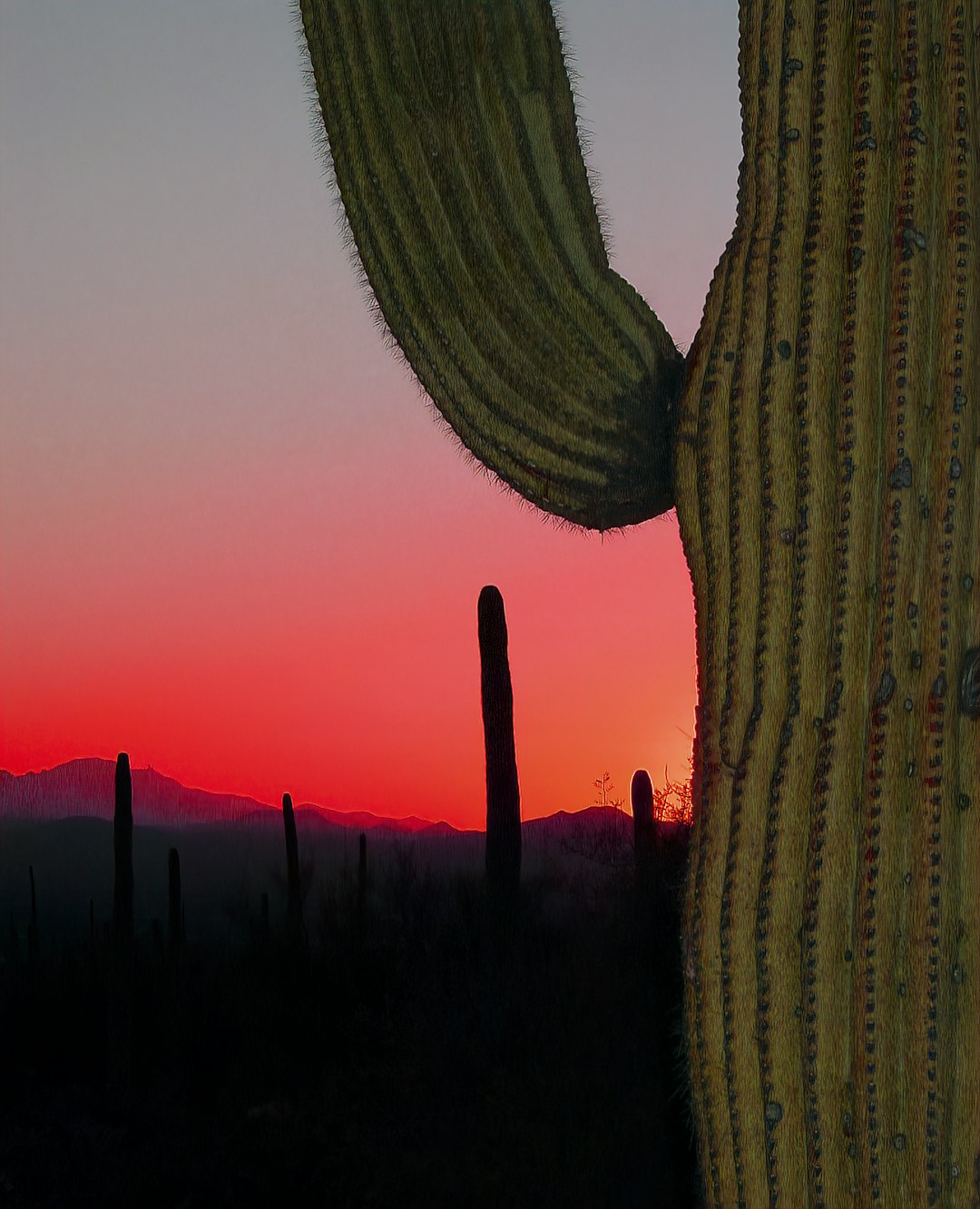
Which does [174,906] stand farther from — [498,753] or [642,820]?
[498,753]

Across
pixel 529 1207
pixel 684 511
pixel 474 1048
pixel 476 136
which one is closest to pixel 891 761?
pixel 684 511

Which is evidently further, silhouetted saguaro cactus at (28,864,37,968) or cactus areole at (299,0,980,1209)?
silhouetted saguaro cactus at (28,864,37,968)

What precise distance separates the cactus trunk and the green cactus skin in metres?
7.35

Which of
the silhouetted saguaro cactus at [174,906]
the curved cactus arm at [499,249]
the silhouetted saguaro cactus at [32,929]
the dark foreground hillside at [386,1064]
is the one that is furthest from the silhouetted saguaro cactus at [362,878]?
the curved cactus arm at [499,249]

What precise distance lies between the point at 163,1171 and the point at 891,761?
7.44m

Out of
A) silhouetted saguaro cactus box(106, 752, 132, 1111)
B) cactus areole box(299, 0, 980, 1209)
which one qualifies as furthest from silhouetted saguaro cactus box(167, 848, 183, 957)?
cactus areole box(299, 0, 980, 1209)

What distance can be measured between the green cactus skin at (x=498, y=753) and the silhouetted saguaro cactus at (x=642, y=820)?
2746 mm

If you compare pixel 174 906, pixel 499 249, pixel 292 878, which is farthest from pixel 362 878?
pixel 499 249

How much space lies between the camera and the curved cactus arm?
202 cm

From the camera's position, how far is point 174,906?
16500mm

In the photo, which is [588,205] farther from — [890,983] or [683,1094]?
[683,1094]

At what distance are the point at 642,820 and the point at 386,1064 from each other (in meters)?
4.69

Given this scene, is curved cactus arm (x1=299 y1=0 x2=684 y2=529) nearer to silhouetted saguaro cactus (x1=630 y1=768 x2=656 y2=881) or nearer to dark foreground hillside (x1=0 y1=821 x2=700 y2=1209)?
dark foreground hillside (x1=0 y1=821 x2=700 y2=1209)

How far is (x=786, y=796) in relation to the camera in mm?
1726
